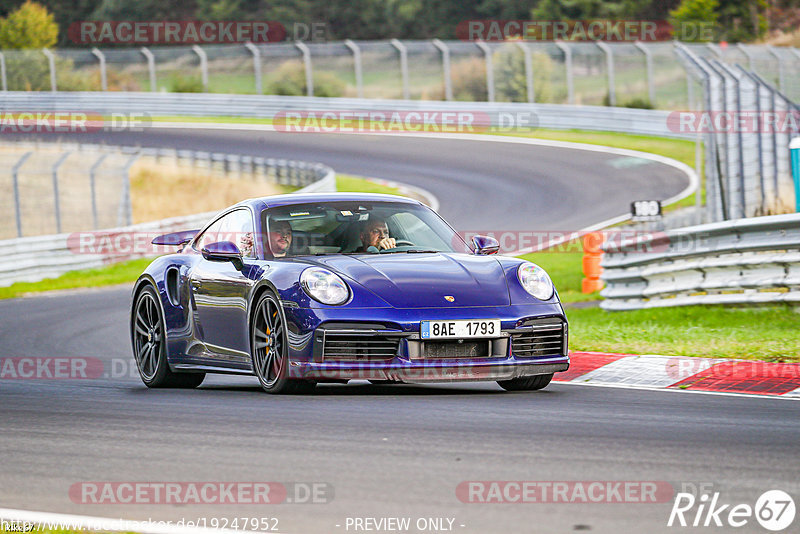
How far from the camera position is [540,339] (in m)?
8.16

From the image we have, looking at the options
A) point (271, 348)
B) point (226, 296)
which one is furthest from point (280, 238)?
point (271, 348)

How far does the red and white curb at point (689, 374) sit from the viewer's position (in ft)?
28.0

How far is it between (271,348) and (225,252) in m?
0.88

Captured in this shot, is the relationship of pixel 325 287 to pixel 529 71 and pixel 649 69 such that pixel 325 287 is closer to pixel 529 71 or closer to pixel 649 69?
pixel 649 69

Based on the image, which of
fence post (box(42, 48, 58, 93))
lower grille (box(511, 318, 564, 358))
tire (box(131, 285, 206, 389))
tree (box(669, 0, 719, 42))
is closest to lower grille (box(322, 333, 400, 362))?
lower grille (box(511, 318, 564, 358))

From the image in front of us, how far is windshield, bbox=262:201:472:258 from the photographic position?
28.9ft

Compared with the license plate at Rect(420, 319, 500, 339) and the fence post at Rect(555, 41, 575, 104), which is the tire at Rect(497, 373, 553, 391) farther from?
the fence post at Rect(555, 41, 575, 104)

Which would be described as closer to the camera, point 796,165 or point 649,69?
point 796,165

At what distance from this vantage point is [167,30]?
81.2 m

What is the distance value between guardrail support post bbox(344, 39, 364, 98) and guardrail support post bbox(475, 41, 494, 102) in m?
4.04

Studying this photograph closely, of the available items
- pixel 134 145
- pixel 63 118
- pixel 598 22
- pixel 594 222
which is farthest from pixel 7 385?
pixel 598 22

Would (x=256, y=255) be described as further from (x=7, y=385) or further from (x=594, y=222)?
(x=594, y=222)

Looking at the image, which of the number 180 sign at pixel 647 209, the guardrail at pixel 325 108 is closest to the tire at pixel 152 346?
the number 180 sign at pixel 647 209

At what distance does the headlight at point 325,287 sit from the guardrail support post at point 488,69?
32760mm
